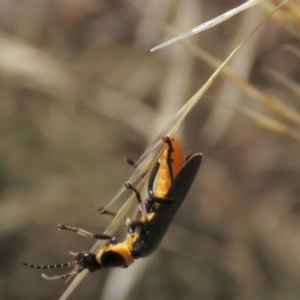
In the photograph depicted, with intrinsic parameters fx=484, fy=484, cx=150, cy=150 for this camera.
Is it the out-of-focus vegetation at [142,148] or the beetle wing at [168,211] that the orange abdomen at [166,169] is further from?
the out-of-focus vegetation at [142,148]

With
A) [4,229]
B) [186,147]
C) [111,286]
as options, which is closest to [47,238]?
[4,229]

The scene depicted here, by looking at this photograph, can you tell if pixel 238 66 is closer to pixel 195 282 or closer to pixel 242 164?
pixel 242 164

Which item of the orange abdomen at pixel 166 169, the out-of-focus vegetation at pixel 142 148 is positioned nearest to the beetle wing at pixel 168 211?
the orange abdomen at pixel 166 169

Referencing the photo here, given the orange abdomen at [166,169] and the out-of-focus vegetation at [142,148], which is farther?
the out-of-focus vegetation at [142,148]

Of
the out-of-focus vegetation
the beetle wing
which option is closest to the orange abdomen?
the beetle wing

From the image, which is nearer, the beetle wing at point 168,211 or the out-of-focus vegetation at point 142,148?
the beetle wing at point 168,211

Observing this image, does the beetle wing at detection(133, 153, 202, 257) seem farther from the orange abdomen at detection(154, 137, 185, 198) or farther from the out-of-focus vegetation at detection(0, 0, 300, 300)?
the out-of-focus vegetation at detection(0, 0, 300, 300)

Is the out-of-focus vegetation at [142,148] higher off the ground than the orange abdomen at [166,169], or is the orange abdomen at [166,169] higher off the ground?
the orange abdomen at [166,169]

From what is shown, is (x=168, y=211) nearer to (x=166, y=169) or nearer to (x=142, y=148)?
(x=166, y=169)
